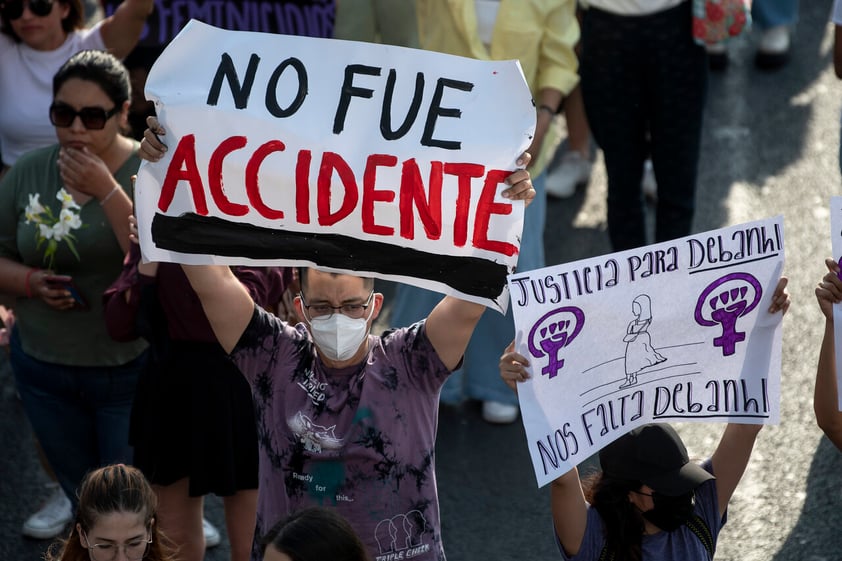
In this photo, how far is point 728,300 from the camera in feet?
11.8

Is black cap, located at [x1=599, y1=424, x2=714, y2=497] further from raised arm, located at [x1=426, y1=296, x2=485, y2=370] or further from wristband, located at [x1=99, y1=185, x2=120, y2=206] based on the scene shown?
wristband, located at [x1=99, y1=185, x2=120, y2=206]

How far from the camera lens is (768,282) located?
3598mm

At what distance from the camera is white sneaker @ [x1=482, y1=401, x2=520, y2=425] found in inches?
234

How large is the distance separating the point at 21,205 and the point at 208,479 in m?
1.26

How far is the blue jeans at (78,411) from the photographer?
15.8ft

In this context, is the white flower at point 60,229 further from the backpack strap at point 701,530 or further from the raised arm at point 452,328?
the backpack strap at point 701,530

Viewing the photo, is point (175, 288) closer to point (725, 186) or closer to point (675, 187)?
point (675, 187)

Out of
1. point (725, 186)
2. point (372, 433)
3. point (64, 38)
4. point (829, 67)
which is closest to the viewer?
point (372, 433)

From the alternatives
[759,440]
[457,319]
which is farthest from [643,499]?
[759,440]

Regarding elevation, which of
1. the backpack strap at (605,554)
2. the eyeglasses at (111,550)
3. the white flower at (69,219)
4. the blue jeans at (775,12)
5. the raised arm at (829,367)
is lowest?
the eyeglasses at (111,550)

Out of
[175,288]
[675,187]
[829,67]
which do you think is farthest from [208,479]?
[829,67]

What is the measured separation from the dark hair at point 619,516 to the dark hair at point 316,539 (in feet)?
2.32

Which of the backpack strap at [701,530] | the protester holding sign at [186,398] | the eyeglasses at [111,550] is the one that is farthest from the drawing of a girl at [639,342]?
the eyeglasses at [111,550]

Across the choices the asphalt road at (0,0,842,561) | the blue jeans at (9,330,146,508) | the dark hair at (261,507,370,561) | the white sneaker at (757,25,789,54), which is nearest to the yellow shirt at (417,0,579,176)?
the asphalt road at (0,0,842,561)
